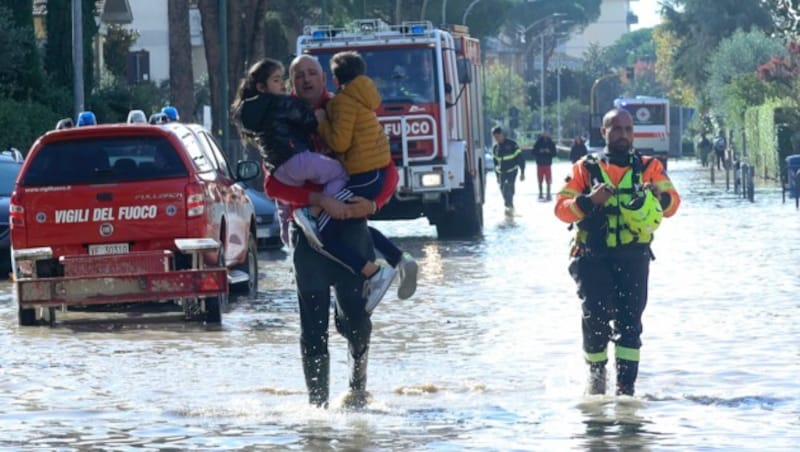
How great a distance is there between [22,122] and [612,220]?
25.0 m

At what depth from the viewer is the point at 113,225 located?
1612 centimetres

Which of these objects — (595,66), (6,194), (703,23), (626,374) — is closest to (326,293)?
(626,374)

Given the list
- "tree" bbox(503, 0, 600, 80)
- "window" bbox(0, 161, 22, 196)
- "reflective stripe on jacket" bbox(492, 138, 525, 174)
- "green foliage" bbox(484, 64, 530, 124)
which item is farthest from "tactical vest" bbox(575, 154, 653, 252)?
"tree" bbox(503, 0, 600, 80)

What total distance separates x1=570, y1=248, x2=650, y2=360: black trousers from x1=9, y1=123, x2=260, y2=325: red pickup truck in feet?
17.3

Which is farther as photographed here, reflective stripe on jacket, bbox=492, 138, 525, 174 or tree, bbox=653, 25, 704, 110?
tree, bbox=653, 25, 704, 110

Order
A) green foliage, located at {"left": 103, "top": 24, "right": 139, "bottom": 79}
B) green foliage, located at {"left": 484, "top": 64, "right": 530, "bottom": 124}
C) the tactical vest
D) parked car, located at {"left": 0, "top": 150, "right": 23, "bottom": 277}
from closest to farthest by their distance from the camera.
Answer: the tactical vest → parked car, located at {"left": 0, "top": 150, "right": 23, "bottom": 277} → green foliage, located at {"left": 103, "top": 24, "right": 139, "bottom": 79} → green foliage, located at {"left": 484, "top": 64, "right": 530, "bottom": 124}

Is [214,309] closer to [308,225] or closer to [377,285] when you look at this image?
[377,285]

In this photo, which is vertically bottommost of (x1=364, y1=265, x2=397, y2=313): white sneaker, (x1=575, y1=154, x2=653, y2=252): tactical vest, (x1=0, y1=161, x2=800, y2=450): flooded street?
(x1=0, y1=161, x2=800, y2=450): flooded street

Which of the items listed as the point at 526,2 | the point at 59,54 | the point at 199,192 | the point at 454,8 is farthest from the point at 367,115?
the point at 526,2

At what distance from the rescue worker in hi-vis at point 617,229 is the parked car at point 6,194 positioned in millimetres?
12071

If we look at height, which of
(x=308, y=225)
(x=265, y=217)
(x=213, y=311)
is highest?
(x=308, y=225)

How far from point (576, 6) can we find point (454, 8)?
201 feet

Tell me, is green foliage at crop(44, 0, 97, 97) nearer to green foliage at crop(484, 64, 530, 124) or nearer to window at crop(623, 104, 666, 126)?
window at crop(623, 104, 666, 126)

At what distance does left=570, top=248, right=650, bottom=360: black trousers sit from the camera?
10.8 metres
